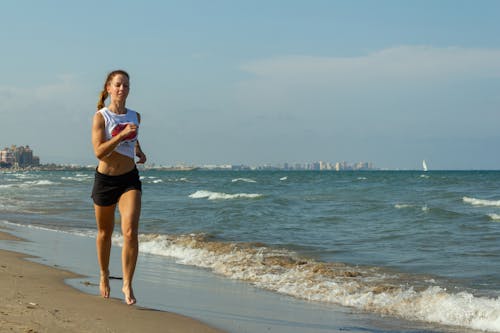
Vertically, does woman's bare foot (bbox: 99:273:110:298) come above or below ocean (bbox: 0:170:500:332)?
above

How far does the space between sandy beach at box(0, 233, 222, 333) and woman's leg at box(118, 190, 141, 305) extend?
219mm

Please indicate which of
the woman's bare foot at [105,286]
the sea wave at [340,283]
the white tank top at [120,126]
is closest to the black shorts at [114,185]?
the white tank top at [120,126]

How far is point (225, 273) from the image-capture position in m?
8.79

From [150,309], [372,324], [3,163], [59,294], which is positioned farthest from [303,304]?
[3,163]

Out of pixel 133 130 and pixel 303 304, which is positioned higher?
pixel 133 130

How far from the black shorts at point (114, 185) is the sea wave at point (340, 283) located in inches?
116

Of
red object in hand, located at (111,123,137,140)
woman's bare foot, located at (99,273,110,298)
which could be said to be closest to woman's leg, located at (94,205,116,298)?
woman's bare foot, located at (99,273,110,298)

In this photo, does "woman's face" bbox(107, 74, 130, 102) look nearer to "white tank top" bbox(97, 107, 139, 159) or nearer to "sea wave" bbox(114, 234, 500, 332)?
"white tank top" bbox(97, 107, 139, 159)

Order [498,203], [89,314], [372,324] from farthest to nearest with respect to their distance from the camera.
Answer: [498,203], [372,324], [89,314]

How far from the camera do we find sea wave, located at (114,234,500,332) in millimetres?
6309

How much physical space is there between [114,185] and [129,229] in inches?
14.7

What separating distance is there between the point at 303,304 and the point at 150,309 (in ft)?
6.69

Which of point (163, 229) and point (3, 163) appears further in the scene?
point (3, 163)

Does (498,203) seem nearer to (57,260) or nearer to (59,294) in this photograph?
(57,260)
